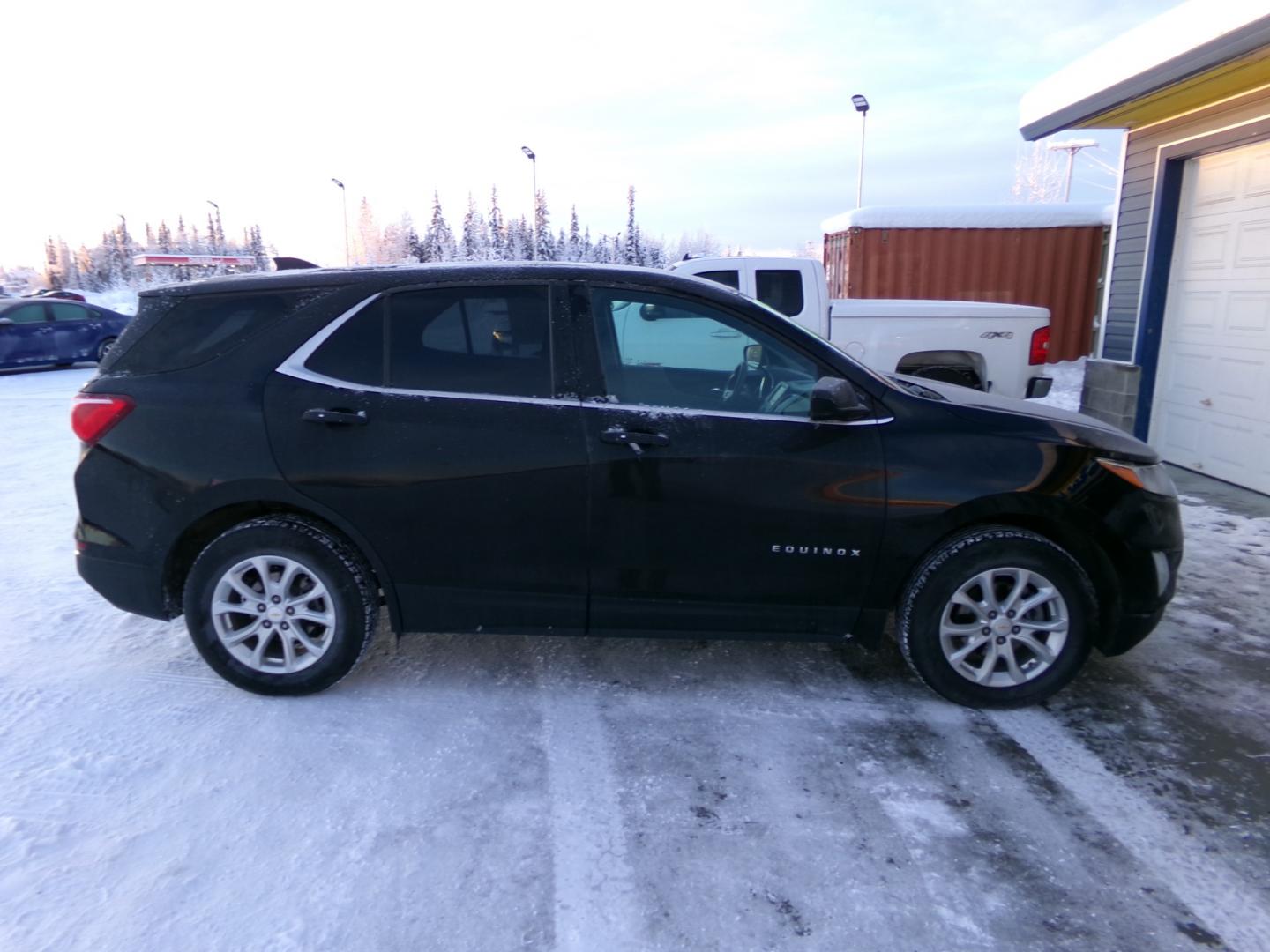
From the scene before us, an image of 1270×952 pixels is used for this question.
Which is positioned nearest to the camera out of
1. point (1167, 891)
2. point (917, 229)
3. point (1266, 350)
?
point (1167, 891)

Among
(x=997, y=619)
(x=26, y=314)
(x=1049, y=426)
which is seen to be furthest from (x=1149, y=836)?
(x=26, y=314)

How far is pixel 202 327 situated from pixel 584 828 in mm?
2567

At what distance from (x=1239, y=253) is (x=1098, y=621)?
561 centimetres

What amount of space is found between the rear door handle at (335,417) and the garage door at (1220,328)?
23.8ft

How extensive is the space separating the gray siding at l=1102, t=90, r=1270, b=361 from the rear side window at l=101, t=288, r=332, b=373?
8.04 meters

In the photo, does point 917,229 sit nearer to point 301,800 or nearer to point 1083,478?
point 1083,478

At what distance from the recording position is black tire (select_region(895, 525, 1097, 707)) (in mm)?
3463

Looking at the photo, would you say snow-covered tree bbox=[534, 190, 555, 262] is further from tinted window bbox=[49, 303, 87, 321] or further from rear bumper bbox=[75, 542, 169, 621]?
rear bumper bbox=[75, 542, 169, 621]

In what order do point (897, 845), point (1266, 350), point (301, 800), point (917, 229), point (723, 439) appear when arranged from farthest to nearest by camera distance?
point (917, 229) < point (1266, 350) < point (723, 439) < point (301, 800) < point (897, 845)

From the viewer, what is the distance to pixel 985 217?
14.4 meters

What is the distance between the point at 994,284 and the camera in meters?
14.7

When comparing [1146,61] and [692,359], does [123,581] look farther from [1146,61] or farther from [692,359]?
[1146,61]

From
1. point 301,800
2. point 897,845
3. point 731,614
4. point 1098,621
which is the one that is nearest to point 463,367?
point 731,614

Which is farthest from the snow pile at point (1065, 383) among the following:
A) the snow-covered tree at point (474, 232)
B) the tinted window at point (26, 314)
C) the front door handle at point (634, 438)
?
the snow-covered tree at point (474, 232)
